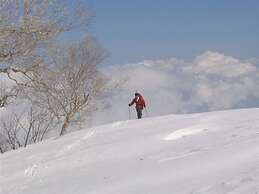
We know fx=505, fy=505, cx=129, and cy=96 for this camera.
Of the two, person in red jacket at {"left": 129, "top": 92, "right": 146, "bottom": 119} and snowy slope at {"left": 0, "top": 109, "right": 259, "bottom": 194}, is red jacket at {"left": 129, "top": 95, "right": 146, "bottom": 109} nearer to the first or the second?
person in red jacket at {"left": 129, "top": 92, "right": 146, "bottom": 119}

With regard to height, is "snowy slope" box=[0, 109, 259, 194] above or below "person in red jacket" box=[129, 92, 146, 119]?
below

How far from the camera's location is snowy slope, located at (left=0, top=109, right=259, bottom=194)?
32.7 ft

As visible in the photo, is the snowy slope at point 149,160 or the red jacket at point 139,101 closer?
the snowy slope at point 149,160

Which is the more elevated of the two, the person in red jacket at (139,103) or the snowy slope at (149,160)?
the person in red jacket at (139,103)

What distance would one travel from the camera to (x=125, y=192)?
10.3 m

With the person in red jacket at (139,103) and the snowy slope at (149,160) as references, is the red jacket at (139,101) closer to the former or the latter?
the person in red jacket at (139,103)

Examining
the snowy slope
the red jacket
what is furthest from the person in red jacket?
the snowy slope

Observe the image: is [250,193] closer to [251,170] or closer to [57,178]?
[251,170]

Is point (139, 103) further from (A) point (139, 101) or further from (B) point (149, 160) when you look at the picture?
(B) point (149, 160)

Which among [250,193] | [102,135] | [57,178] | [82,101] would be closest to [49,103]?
[82,101]

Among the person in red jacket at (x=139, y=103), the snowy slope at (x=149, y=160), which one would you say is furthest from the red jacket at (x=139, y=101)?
the snowy slope at (x=149, y=160)

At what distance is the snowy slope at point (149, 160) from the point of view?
9977mm

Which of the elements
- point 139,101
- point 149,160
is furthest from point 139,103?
point 149,160

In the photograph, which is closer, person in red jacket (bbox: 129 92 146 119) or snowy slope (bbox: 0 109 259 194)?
snowy slope (bbox: 0 109 259 194)
